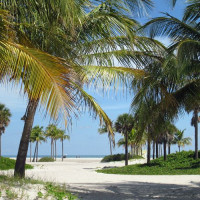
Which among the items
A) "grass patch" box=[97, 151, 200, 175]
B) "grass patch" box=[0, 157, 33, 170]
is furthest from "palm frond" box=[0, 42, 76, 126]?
"grass patch" box=[97, 151, 200, 175]

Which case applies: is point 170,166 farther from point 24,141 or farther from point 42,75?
point 42,75

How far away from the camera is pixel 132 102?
36.6 ft

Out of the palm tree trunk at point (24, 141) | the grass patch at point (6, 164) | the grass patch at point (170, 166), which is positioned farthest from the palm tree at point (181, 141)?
the palm tree trunk at point (24, 141)

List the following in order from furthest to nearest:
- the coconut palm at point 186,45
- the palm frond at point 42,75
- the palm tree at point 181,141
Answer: the palm tree at point 181,141 < the coconut palm at point 186,45 < the palm frond at point 42,75

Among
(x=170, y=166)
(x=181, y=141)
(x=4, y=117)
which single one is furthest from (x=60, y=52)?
(x=181, y=141)

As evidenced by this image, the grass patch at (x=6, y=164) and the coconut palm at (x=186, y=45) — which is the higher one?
the coconut palm at (x=186, y=45)

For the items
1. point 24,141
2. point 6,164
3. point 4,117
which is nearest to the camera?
point 24,141

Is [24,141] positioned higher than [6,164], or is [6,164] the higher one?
[24,141]

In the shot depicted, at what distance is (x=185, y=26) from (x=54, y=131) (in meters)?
60.1

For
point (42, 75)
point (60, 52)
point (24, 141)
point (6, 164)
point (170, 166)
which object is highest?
point (60, 52)

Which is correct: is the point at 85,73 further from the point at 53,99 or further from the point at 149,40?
the point at 53,99

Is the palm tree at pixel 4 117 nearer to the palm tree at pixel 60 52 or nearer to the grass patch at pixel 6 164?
the grass patch at pixel 6 164

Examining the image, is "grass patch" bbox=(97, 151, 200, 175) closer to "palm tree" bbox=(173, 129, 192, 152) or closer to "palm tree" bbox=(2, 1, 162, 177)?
"palm tree" bbox=(2, 1, 162, 177)

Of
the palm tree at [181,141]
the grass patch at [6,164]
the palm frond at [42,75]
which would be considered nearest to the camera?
the palm frond at [42,75]
